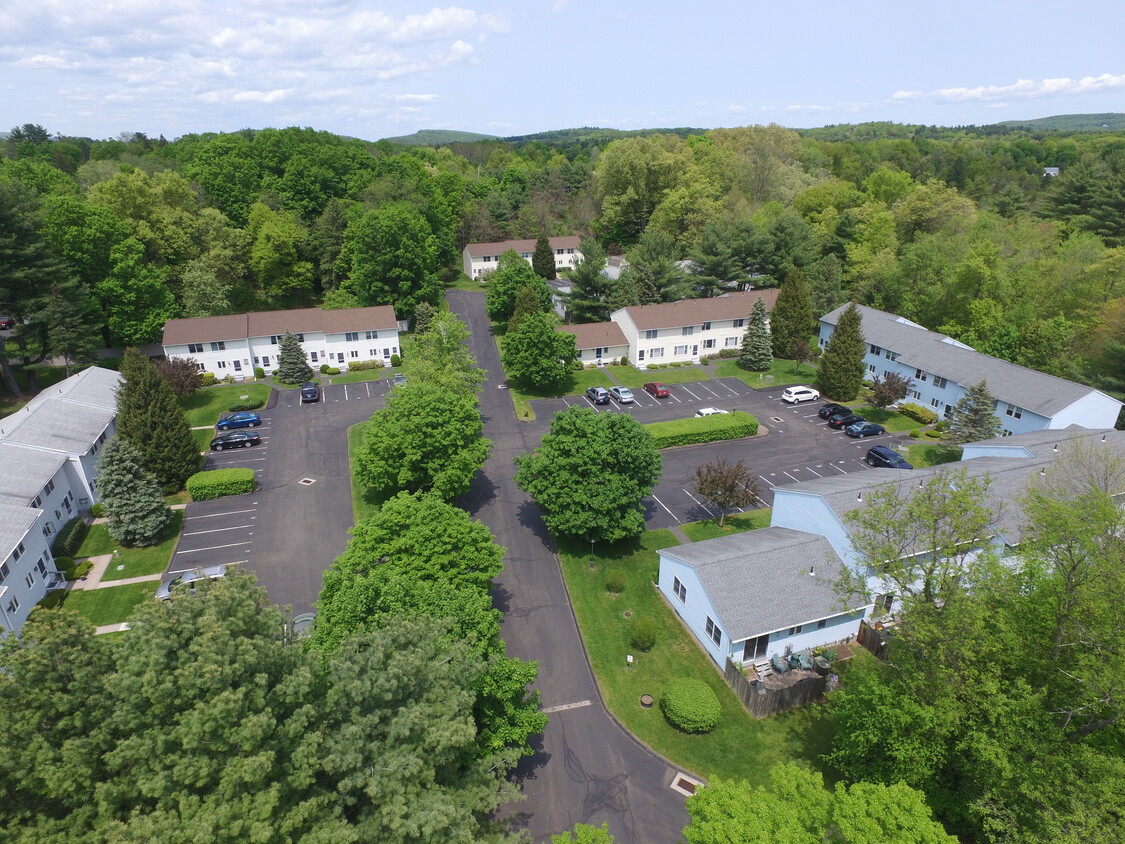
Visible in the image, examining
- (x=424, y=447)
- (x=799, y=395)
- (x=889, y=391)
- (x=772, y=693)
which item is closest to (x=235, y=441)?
(x=424, y=447)

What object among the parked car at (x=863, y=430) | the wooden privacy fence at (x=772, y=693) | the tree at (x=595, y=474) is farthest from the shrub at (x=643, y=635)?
the parked car at (x=863, y=430)

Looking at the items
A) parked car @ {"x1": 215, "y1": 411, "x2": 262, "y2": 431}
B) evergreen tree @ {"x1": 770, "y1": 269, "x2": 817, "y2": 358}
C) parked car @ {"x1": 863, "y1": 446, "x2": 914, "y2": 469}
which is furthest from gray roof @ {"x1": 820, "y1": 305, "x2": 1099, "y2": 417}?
parked car @ {"x1": 215, "y1": 411, "x2": 262, "y2": 431}

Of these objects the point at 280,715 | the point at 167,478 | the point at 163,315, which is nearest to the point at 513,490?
the point at 167,478

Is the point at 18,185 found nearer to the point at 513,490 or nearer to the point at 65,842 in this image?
the point at 513,490

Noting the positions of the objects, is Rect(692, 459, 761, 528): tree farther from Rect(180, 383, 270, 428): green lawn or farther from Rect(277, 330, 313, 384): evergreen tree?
Rect(277, 330, 313, 384): evergreen tree

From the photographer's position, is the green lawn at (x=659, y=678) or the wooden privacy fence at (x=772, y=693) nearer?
the green lawn at (x=659, y=678)

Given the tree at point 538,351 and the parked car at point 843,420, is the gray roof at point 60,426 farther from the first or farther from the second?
the parked car at point 843,420

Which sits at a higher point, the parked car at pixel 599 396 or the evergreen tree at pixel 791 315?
the evergreen tree at pixel 791 315
